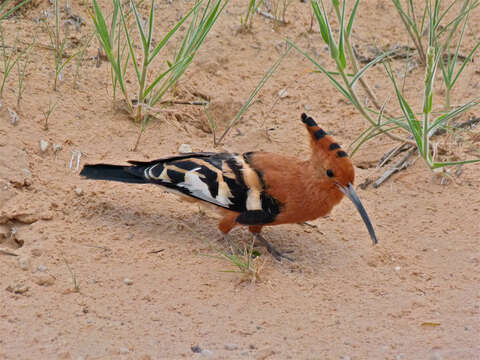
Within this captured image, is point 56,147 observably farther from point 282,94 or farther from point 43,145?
point 282,94

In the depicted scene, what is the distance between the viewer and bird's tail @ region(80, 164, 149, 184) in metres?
4.02

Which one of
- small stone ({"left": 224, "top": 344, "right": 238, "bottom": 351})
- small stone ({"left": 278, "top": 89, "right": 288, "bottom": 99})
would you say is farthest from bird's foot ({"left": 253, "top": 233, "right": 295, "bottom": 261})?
small stone ({"left": 278, "top": 89, "right": 288, "bottom": 99})

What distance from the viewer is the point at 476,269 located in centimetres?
375

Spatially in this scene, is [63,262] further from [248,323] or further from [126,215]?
[248,323]

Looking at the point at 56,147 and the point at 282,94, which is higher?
the point at 282,94

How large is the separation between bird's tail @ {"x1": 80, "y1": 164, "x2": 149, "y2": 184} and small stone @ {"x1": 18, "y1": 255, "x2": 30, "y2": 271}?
699mm

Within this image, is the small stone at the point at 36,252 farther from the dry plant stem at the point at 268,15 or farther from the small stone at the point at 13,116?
the dry plant stem at the point at 268,15

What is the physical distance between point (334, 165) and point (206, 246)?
898 millimetres

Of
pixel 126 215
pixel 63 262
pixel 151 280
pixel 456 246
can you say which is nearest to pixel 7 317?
pixel 63 262

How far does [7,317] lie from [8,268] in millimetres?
388

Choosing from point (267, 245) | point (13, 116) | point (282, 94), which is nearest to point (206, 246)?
point (267, 245)

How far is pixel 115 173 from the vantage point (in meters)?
4.07

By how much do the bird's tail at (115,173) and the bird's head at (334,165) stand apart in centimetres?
107

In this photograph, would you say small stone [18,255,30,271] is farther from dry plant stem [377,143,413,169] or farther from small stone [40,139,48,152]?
dry plant stem [377,143,413,169]
